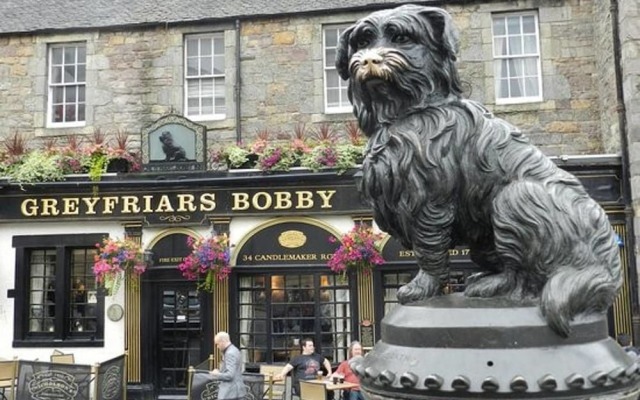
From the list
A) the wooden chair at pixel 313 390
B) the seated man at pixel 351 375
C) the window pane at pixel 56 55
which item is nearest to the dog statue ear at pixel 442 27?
the wooden chair at pixel 313 390

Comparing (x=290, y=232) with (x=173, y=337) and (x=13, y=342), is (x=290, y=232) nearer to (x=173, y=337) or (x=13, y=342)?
(x=173, y=337)

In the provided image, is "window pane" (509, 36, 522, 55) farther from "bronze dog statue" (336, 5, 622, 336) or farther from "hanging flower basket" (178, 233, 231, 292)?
"bronze dog statue" (336, 5, 622, 336)

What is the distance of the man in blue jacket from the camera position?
23.4ft

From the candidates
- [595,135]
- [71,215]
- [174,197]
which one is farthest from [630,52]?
[71,215]

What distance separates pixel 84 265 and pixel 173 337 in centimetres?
204

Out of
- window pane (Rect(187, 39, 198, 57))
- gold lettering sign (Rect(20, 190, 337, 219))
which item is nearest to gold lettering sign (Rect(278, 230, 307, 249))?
gold lettering sign (Rect(20, 190, 337, 219))

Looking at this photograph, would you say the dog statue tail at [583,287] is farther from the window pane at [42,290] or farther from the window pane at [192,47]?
the window pane at [42,290]

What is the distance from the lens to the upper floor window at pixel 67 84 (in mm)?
12094

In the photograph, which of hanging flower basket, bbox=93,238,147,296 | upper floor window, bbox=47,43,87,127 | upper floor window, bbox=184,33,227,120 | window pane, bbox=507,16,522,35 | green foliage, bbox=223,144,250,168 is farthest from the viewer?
upper floor window, bbox=47,43,87,127

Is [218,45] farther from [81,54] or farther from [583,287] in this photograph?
[583,287]

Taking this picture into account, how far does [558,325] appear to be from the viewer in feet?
6.02

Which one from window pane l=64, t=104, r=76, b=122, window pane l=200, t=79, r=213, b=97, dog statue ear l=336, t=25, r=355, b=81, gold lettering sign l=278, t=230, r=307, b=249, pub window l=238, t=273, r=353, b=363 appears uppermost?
window pane l=200, t=79, r=213, b=97

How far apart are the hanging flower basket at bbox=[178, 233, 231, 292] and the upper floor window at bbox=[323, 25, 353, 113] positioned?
302cm

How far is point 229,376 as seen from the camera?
23.5 ft
